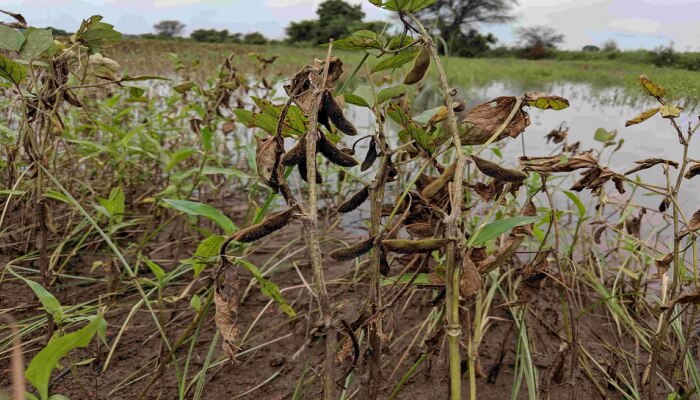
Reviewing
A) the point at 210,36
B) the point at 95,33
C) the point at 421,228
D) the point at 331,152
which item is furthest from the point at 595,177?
the point at 210,36

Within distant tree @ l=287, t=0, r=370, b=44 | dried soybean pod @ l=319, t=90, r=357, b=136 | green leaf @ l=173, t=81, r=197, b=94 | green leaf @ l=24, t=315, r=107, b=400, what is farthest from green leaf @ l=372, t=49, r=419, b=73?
distant tree @ l=287, t=0, r=370, b=44

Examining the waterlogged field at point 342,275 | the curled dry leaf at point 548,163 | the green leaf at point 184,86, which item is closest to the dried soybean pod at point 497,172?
the waterlogged field at point 342,275

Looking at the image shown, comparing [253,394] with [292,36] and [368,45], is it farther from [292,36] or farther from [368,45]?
[292,36]

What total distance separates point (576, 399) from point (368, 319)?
539 mm

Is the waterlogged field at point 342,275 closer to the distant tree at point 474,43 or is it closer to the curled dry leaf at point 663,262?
the curled dry leaf at point 663,262

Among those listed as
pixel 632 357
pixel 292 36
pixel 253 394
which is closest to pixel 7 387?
pixel 253 394

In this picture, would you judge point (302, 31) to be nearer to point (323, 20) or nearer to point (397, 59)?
point (323, 20)

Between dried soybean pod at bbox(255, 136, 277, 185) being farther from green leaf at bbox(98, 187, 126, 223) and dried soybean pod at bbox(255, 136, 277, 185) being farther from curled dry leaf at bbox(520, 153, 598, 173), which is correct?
green leaf at bbox(98, 187, 126, 223)

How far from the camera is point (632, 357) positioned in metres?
0.92

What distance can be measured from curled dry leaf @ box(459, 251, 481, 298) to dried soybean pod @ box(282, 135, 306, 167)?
0.18 meters

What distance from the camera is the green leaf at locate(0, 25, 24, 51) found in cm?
64

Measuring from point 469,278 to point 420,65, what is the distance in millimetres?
239

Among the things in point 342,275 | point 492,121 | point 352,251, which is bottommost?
point 342,275

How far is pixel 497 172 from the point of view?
16.6 inches
